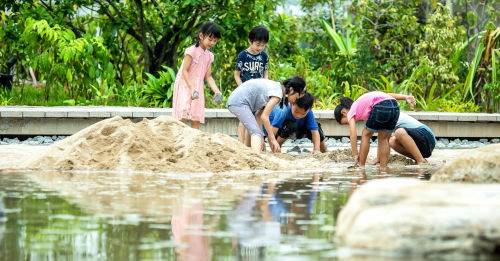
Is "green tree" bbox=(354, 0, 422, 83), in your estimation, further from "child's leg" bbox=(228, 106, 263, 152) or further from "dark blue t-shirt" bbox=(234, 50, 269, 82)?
"child's leg" bbox=(228, 106, 263, 152)

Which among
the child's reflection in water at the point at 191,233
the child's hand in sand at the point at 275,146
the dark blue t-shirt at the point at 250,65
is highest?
the dark blue t-shirt at the point at 250,65

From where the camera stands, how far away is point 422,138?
8.91 metres

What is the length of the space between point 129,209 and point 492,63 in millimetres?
12136

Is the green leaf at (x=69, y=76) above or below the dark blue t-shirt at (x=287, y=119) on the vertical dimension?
above

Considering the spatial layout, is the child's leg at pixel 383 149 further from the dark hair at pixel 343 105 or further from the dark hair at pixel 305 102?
the dark hair at pixel 305 102

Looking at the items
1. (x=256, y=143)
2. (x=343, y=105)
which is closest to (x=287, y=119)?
(x=256, y=143)

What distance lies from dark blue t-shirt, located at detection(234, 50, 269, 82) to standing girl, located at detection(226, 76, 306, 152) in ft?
1.94

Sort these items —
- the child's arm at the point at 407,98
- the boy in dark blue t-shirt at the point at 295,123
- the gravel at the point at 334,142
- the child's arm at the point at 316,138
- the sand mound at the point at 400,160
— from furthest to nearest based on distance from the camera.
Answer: the gravel at the point at 334,142
the child's arm at the point at 316,138
the boy in dark blue t-shirt at the point at 295,123
the sand mound at the point at 400,160
the child's arm at the point at 407,98

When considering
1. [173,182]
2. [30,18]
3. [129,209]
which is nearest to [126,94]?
[30,18]

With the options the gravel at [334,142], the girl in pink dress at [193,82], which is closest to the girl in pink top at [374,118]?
the girl in pink dress at [193,82]

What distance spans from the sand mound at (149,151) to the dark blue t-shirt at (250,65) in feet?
4.49

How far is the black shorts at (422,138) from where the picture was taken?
8883 millimetres

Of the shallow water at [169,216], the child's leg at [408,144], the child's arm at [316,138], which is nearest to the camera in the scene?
the shallow water at [169,216]

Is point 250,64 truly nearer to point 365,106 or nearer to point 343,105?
point 343,105
